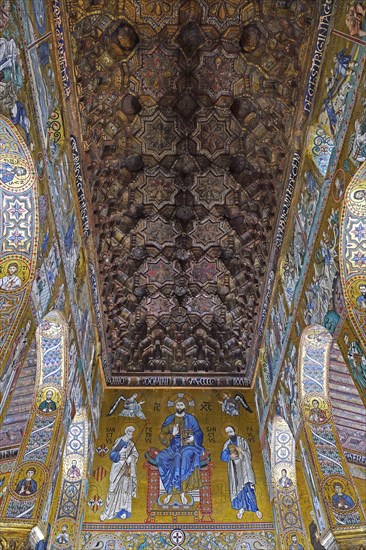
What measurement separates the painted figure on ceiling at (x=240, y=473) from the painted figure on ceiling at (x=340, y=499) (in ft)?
10.0

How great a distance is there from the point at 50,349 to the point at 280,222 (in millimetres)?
5365

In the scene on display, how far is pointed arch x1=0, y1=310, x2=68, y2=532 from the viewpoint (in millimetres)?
8281

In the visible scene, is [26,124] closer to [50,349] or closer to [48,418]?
[50,349]

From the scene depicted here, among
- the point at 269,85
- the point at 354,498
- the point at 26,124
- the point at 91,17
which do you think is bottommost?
the point at 354,498

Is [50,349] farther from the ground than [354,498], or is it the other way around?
[50,349]

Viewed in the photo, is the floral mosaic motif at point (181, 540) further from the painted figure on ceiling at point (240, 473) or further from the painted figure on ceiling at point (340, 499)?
the painted figure on ceiling at point (340, 499)

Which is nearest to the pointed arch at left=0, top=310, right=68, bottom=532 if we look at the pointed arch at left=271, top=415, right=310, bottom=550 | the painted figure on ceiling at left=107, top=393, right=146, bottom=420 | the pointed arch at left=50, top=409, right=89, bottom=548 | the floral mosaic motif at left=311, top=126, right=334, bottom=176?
the pointed arch at left=50, top=409, right=89, bottom=548

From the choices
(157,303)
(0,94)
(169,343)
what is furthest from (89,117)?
(169,343)

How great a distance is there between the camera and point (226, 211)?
39.8 ft

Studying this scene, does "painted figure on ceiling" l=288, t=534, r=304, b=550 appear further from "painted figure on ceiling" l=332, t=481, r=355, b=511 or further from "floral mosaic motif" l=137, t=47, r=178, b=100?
"floral mosaic motif" l=137, t=47, r=178, b=100

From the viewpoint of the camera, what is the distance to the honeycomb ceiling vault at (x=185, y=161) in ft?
30.6

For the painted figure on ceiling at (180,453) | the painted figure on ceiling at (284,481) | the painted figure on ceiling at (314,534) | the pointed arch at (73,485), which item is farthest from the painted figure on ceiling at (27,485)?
the painted figure on ceiling at (284,481)

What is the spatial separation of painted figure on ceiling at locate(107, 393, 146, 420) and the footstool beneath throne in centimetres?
145

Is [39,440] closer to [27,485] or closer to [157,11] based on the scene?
[27,485]
